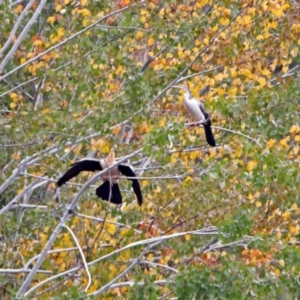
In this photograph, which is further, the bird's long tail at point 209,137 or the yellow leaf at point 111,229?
the yellow leaf at point 111,229

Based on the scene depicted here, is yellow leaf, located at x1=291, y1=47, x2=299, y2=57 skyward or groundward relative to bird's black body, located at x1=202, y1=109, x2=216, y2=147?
groundward

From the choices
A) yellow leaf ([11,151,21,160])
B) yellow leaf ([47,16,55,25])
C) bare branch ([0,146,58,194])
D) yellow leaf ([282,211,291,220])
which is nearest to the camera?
bare branch ([0,146,58,194])

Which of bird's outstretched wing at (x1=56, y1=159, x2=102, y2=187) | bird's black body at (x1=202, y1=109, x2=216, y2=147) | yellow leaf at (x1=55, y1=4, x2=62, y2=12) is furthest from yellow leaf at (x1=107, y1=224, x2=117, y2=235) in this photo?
yellow leaf at (x1=55, y1=4, x2=62, y2=12)

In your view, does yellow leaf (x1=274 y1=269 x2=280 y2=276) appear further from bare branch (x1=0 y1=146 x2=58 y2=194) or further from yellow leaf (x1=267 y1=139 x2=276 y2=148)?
bare branch (x1=0 y1=146 x2=58 y2=194)

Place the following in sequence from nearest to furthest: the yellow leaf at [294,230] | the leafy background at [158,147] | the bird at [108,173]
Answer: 1. the leafy background at [158,147]
2. the bird at [108,173]
3. the yellow leaf at [294,230]

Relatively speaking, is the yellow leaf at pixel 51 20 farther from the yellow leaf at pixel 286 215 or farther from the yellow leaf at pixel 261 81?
the yellow leaf at pixel 286 215

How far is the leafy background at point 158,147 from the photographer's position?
805 cm

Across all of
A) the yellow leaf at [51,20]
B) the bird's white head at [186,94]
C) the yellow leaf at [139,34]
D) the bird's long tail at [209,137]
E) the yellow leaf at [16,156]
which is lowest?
the bird's white head at [186,94]

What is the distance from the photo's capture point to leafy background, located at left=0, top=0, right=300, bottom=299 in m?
8.05

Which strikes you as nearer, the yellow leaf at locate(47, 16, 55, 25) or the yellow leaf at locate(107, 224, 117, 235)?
the yellow leaf at locate(107, 224, 117, 235)

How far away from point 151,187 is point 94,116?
104 centimetres

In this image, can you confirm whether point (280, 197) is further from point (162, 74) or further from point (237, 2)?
point (237, 2)

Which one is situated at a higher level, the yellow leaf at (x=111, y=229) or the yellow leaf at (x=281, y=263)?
the yellow leaf at (x=281, y=263)

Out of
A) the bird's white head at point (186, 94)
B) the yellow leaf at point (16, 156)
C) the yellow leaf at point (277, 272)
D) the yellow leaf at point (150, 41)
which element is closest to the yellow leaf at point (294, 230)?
the yellow leaf at point (277, 272)
